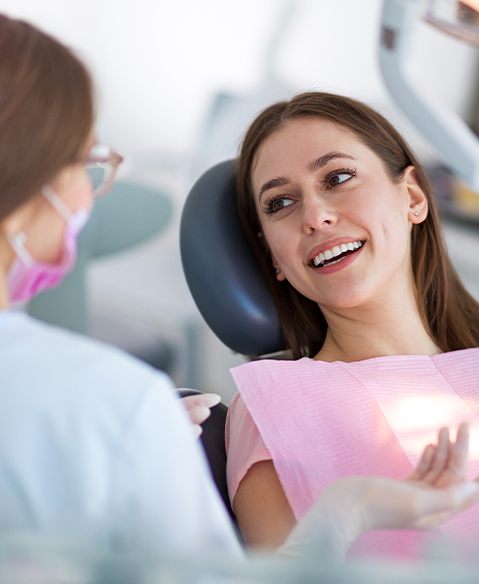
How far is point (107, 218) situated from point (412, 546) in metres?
1.41

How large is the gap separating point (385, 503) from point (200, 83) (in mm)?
3415

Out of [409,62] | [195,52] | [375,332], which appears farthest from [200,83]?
[375,332]

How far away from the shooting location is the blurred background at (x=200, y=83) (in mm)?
3295

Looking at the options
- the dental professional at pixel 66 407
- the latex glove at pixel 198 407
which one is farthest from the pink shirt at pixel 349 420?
the dental professional at pixel 66 407

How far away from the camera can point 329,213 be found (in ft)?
4.86

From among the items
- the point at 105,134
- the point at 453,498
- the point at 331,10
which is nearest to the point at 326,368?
the point at 453,498

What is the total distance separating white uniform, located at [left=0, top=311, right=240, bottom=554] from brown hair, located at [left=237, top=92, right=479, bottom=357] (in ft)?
2.56

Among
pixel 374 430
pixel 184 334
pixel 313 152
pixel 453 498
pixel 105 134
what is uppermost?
pixel 313 152

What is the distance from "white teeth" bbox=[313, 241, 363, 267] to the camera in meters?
1.49

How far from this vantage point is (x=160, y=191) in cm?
250

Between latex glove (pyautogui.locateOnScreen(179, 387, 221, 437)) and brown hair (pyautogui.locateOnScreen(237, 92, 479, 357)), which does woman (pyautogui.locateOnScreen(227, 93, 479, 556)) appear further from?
latex glove (pyautogui.locateOnScreen(179, 387, 221, 437))

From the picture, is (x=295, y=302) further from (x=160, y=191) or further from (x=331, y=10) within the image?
(x=331, y=10)

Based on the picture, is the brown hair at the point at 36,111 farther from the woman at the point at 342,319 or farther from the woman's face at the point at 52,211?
the woman at the point at 342,319

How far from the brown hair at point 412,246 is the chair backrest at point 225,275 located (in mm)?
23
